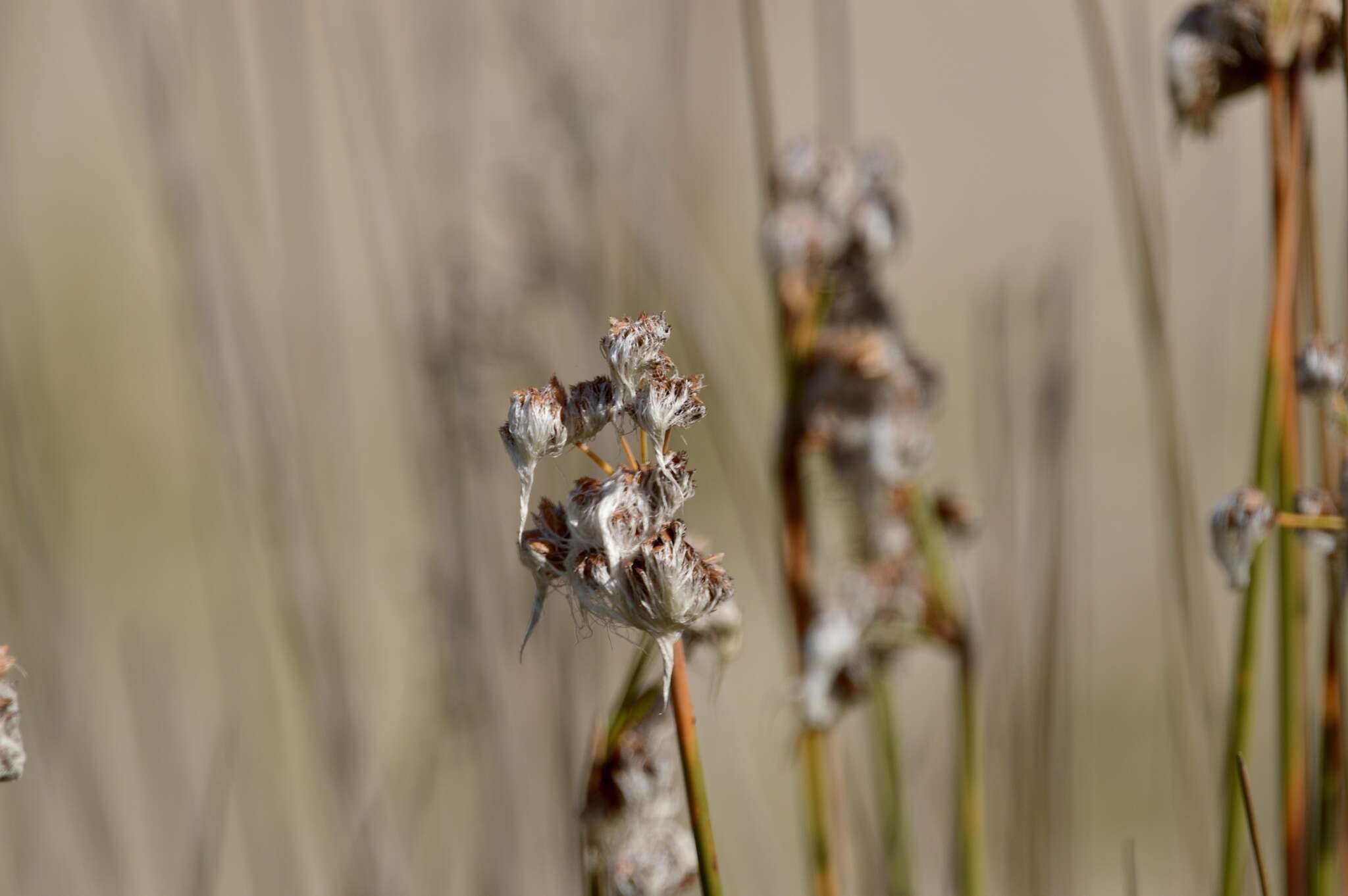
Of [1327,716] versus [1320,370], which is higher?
[1320,370]

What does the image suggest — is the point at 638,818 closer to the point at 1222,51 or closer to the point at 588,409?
the point at 588,409

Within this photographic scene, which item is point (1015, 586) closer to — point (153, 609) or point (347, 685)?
point (347, 685)

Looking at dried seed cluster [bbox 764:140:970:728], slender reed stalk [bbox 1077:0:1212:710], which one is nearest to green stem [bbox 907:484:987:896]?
dried seed cluster [bbox 764:140:970:728]

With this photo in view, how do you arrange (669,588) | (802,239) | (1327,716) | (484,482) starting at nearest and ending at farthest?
(669,588) → (1327,716) → (802,239) → (484,482)

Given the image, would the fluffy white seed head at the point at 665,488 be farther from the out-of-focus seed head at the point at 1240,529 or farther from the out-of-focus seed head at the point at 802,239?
the out-of-focus seed head at the point at 802,239

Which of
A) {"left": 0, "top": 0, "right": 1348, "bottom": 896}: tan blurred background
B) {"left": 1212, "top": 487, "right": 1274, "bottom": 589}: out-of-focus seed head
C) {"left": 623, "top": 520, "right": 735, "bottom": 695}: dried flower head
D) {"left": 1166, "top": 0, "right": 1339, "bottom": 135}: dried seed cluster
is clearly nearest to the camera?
{"left": 623, "top": 520, "right": 735, "bottom": 695}: dried flower head

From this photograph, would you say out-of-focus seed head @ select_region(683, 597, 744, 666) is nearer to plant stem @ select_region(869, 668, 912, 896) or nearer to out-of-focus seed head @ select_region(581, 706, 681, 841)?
out-of-focus seed head @ select_region(581, 706, 681, 841)

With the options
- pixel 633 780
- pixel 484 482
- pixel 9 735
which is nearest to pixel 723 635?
pixel 633 780
